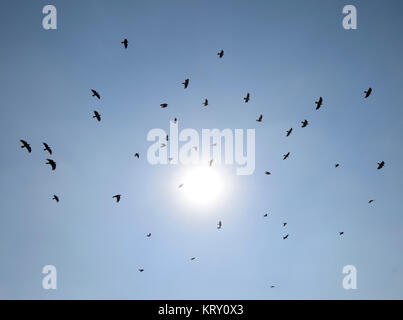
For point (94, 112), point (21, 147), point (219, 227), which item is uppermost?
point (94, 112)

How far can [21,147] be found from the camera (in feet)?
63.6

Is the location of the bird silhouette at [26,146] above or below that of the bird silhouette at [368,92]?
below

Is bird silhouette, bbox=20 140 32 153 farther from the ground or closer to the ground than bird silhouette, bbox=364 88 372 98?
closer to the ground
